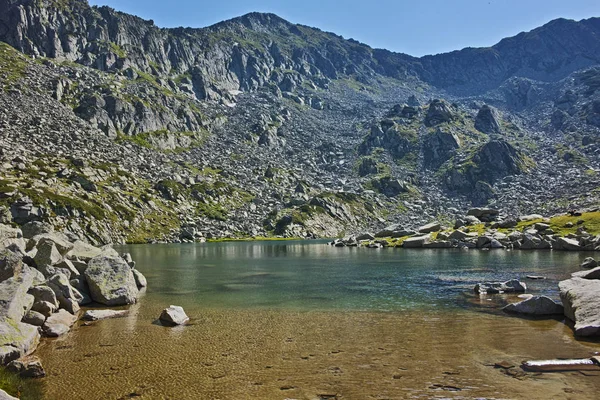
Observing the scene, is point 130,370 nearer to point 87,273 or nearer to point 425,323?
point 425,323

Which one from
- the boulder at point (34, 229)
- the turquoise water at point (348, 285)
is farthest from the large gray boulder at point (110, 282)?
the boulder at point (34, 229)

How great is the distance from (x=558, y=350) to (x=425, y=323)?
7.97 metres

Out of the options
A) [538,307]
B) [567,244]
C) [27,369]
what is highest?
[567,244]

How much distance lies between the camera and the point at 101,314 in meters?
30.3

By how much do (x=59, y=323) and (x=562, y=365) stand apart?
28.4 metres

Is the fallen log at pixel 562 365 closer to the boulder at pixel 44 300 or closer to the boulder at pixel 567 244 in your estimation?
the boulder at pixel 44 300

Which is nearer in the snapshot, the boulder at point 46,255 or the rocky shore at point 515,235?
the boulder at point 46,255

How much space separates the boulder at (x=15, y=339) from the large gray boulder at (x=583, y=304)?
1145 inches

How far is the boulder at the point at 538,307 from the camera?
28141 millimetres

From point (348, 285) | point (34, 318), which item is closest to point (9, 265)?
point (34, 318)

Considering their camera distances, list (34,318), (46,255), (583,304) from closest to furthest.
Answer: (34,318) < (583,304) < (46,255)

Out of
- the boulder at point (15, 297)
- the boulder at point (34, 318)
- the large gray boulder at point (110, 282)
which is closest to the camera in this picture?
the boulder at point (15, 297)

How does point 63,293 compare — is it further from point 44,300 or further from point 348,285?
point 348,285

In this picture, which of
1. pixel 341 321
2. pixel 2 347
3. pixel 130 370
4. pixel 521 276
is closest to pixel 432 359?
pixel 341 321
